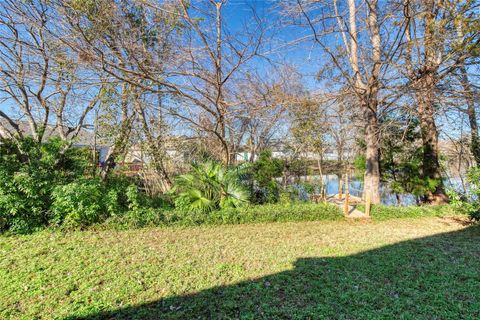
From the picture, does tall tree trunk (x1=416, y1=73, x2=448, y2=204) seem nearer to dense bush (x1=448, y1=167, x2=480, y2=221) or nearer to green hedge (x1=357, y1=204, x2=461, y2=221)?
green hedge (x1=357, y1=204, x2=461, y2=221)

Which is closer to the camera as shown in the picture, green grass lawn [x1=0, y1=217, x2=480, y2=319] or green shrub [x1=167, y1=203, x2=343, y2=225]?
green grass lawn [x1=0, y1=217, x2=480, y2=319]

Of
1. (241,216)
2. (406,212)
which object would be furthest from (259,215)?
(406,212)

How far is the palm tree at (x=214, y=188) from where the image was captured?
550cm

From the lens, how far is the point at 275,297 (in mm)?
2395

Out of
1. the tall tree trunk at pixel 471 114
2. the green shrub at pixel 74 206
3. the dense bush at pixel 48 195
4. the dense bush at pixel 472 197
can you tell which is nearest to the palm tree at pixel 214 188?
the dense bush at pixel 48 195

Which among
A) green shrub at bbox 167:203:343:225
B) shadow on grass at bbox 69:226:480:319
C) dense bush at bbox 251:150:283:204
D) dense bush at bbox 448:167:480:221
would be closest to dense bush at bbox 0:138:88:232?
green shrub at bbox 167:203:343:225

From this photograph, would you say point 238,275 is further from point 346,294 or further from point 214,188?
point 214,188

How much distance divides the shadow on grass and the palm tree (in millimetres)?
2688

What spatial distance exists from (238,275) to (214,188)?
2.99 metres

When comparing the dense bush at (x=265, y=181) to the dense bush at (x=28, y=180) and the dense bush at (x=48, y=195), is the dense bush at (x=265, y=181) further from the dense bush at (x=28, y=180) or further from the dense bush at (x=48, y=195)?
the dense bush at (x=28, y=180)

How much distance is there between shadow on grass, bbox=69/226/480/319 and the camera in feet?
7.02

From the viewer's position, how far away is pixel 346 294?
2439 mm

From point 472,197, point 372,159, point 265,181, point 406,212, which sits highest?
point 372,159

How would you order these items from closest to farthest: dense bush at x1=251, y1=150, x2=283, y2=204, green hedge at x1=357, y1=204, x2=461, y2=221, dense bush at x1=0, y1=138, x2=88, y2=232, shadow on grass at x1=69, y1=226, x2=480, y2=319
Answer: shadow on grass at x1=69, y1=226, x2=480, y2=319, dense bush at x1=0, y1=138, x2=88, y2=232, green hedge at x1=357, y1=204, x2=461, y2=221, dense bush at x1=251, y1=150, x2=283, y2=204
